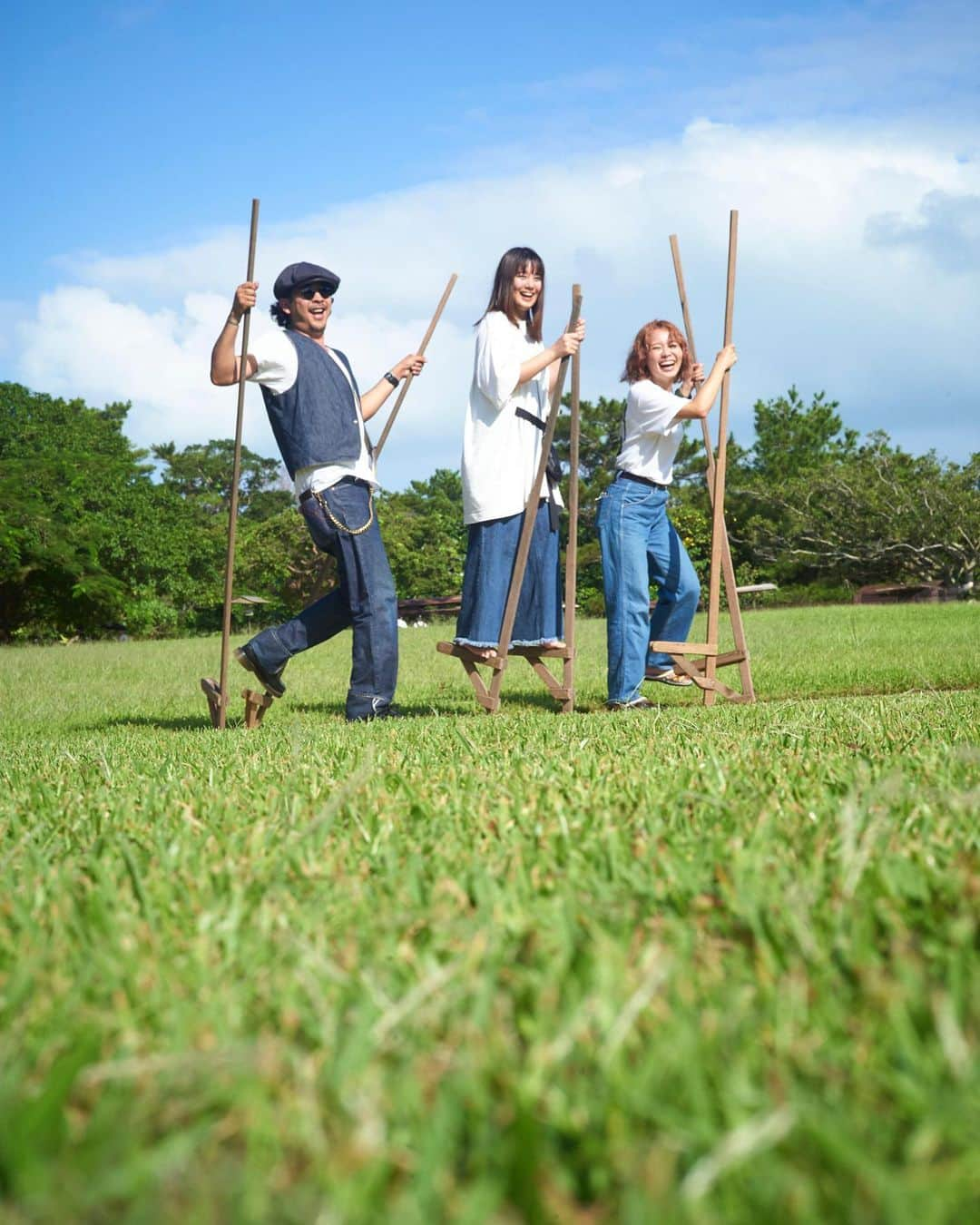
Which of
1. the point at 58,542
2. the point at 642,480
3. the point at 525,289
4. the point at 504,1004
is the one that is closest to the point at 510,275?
the point at 525,289

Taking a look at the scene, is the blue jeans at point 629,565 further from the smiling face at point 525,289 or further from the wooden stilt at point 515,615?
the smiling face at point 525,289

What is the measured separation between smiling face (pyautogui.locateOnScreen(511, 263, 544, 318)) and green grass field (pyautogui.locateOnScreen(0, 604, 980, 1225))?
14.9 feet

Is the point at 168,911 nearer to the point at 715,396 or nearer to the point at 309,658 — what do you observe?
the point at 715,396

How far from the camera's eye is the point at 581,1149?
82cm

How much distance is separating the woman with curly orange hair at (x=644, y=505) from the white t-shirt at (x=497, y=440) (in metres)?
0.56

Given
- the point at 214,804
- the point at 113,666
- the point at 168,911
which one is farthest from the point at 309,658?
the point at 168,911

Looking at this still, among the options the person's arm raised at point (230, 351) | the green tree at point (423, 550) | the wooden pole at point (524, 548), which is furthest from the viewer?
the green tree at point (423, 550)

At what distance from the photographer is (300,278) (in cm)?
623

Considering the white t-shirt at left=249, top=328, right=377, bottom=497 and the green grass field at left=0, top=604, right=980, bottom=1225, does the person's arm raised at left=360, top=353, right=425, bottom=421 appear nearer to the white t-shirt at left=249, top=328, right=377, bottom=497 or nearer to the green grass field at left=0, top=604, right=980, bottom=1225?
the white t-shirt at left=249, top=328, right=377, bottom=497

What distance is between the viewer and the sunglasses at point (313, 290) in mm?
6281

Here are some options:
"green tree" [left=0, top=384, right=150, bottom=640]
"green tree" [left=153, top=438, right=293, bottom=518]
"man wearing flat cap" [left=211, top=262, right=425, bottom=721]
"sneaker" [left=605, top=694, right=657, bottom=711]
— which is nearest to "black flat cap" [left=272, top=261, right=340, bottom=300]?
"man wearing flat cap" [left=211, top=262, right=425, bottom=721]

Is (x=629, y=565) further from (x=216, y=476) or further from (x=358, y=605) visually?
(x=216, y=476)

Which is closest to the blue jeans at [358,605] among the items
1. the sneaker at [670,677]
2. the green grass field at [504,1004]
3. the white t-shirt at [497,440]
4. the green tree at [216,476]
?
the white t-shirt at [497,440]

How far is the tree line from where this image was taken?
1544 inches
